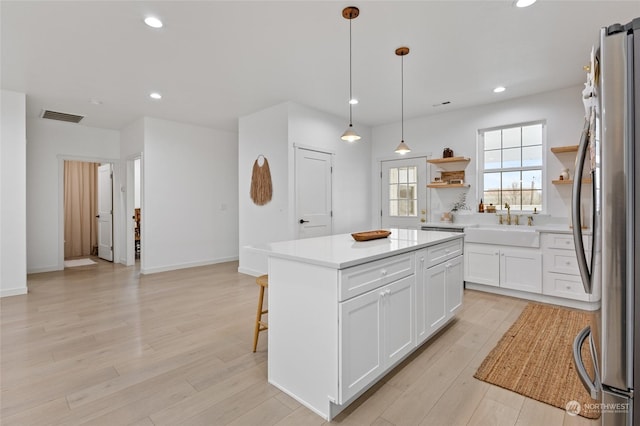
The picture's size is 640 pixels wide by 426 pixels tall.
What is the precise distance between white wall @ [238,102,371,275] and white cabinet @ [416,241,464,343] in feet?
7.98

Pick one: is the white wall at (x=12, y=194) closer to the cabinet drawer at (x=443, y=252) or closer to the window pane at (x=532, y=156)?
the cabinet drawer at (x=443, y=252)

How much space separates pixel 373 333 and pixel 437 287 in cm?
103

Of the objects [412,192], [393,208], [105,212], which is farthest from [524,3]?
[105,212]

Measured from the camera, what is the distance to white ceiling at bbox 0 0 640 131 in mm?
2531

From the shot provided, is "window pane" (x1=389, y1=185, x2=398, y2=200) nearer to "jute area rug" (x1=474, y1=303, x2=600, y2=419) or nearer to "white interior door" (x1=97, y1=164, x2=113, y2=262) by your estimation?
"jute area rug" (x1=474, y1=303, x2=600, y2=419)

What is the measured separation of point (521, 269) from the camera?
4.02 m

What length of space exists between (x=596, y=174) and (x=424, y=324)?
72.9 inches

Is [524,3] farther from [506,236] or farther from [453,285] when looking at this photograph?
[506,236]

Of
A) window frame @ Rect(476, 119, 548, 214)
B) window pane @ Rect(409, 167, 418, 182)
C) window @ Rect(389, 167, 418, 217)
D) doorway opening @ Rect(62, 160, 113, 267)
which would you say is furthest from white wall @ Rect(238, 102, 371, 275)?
doorway opening @ Rect(62, 160, 113, 267)

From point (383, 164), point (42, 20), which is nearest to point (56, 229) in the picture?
point (42, 20)

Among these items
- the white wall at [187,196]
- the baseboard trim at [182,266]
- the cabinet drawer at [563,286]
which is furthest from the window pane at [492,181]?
the baseboard trim at [182,266]

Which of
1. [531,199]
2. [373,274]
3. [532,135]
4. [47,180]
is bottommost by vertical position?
[373,274]

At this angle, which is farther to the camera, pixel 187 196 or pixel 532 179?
pixel 187 196

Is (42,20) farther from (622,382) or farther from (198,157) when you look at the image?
(622,382)
